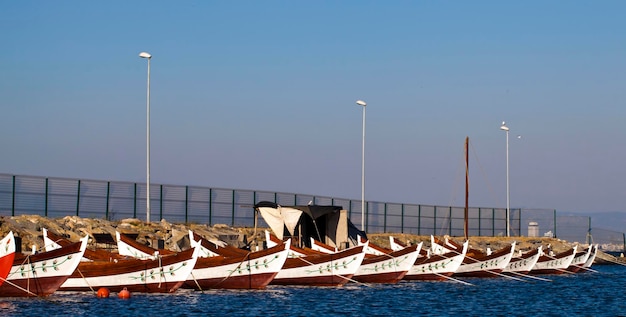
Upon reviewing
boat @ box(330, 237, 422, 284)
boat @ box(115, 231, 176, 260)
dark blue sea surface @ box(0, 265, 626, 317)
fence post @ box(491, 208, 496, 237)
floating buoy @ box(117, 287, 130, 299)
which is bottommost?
dark blue sea surface @ box(0, 265, 626, 317)

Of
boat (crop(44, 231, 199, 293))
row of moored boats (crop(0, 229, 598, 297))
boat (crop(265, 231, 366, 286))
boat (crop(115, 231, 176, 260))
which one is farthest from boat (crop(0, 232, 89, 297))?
boat (crop(265, 231, 366, 286))

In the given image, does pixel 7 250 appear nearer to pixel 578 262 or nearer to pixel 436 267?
pixel 436 267

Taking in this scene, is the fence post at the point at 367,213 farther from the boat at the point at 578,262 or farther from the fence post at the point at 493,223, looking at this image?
the fence post at the point at 493,223

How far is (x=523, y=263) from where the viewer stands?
6200 cm

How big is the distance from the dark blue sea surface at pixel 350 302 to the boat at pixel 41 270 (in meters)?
0.41

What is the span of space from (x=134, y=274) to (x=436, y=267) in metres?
20.4

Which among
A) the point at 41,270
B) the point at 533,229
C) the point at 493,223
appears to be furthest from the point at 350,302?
the point at 533,229

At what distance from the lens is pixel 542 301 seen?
142ft

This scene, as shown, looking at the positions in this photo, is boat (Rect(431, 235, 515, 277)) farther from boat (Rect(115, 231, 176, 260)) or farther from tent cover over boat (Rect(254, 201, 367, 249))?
boat (Rect(115, 231, 176, 260))

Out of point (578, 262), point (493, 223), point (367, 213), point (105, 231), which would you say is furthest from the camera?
point (493, 223)

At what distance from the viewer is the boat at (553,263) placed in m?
66.4

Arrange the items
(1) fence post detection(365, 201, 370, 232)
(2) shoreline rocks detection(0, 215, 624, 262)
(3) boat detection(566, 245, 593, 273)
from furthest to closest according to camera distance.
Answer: (1) fence post detection(365, 201, 370, 232) → (3) boat detection(566, 245, 593, 273) → (2) shoreline rocks detection(0, 215, 624, 262)

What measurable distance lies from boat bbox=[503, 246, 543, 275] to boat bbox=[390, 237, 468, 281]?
911 cm

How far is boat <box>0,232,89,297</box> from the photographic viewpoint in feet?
108
